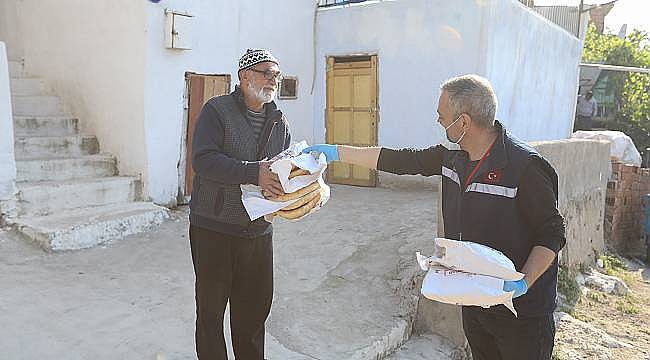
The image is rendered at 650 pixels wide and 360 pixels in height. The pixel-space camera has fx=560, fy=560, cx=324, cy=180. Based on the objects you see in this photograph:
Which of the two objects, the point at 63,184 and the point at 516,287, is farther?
the point at 63,184

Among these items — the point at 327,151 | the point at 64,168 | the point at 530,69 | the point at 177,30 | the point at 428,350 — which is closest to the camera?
the point at 327,151

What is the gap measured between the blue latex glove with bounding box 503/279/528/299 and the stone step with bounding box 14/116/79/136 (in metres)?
6.15

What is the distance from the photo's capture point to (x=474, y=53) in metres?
7.61

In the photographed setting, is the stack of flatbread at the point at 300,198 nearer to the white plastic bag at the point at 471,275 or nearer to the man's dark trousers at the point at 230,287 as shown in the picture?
the man's dark trousers at the point at 230,287

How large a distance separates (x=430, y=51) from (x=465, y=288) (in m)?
6.39

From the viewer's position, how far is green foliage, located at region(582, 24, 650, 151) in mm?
18641

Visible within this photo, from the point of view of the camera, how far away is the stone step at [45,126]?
655 centimetres

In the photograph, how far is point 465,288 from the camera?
2105 millimetres

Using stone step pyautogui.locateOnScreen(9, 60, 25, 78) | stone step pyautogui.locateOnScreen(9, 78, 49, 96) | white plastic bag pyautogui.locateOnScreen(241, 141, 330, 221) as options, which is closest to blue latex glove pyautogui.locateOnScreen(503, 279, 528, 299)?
white plastic bag pyautogui.locateOnScreen(241, 141, 330, 221)

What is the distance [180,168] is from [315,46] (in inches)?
132

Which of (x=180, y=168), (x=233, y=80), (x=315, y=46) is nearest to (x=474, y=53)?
(x=315, y=46)

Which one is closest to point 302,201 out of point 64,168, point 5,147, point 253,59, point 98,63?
point 253,59

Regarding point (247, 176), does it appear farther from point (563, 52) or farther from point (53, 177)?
Result: point (563, 52)

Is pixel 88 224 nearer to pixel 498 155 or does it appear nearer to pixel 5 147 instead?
pixel 5 147
